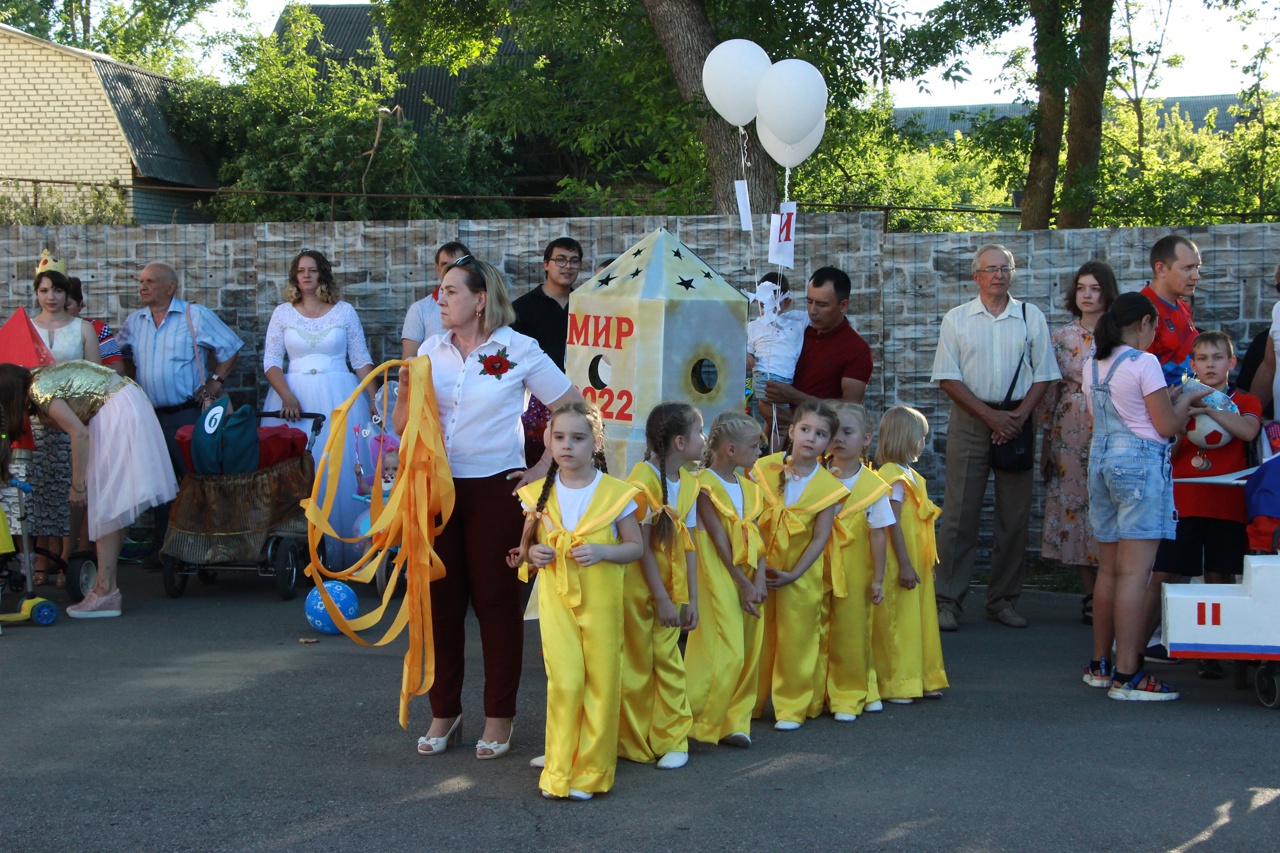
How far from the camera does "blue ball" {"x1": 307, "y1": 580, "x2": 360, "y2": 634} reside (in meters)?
6.95

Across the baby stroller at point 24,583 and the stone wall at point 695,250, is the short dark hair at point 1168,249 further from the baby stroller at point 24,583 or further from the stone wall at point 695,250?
the baby stroller at point 24,583

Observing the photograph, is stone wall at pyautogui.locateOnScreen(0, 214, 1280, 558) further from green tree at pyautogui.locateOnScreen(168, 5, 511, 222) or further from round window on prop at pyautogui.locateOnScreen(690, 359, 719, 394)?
green tree at pyautogui.locateOnScreen(168, 5, 511, 222)

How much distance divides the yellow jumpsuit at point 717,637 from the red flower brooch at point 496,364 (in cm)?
85

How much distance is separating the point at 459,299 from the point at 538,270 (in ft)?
15.1

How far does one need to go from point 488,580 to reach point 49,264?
5630mm

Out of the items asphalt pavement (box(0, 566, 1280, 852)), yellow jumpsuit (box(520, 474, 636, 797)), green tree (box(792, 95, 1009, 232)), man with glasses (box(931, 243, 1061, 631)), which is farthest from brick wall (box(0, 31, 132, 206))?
yellow jumpsuit (box(520, 474, 636, 797))

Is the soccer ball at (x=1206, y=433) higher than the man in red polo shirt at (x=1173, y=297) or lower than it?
lower

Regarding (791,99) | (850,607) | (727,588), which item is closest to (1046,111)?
Result: (791,99)

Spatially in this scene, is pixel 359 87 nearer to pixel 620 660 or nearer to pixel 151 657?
pixel 151 657

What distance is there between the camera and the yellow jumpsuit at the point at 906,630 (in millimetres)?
5816

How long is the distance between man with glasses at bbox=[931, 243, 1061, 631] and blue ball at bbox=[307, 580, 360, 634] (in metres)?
3.18

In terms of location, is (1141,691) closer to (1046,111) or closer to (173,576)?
(173,576)

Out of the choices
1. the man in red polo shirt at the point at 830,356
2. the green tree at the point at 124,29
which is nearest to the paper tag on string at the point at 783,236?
the man in red polo shirt at the point at 830,356

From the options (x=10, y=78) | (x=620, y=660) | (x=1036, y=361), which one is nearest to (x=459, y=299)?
(x=620, y=660)
